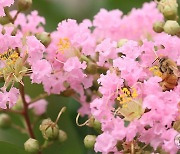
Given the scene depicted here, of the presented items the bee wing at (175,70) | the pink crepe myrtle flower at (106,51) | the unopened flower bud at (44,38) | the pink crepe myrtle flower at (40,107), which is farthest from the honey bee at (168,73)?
the pink crepe myrtle flower at (40,107)

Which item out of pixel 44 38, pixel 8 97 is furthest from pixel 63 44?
pixel 8 97

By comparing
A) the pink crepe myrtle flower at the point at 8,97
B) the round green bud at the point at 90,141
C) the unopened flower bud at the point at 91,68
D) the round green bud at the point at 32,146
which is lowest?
the round green bud at the point at 90,141

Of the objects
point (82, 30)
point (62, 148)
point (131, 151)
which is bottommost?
point (131, 151)

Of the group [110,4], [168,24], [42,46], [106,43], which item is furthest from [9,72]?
[110,4]

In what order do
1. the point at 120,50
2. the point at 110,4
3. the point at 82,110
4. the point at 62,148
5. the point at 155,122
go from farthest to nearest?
the point at 110,4
the point at 62,148
the point at 82,110
the point at 120,50
the point at 155,122

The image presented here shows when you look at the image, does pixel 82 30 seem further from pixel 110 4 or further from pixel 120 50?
pixel 110 4

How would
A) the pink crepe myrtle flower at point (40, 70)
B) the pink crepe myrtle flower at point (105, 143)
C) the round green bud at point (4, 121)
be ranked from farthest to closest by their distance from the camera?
1. the round green bud at point (4, 121)
2. the pink crepe myrtle flower at point (40, 70)
3. the pink crepe myrtle flower at point (105, 143)

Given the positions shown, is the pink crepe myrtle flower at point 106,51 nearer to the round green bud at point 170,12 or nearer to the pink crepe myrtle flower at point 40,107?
the round green bud at point 170,12
